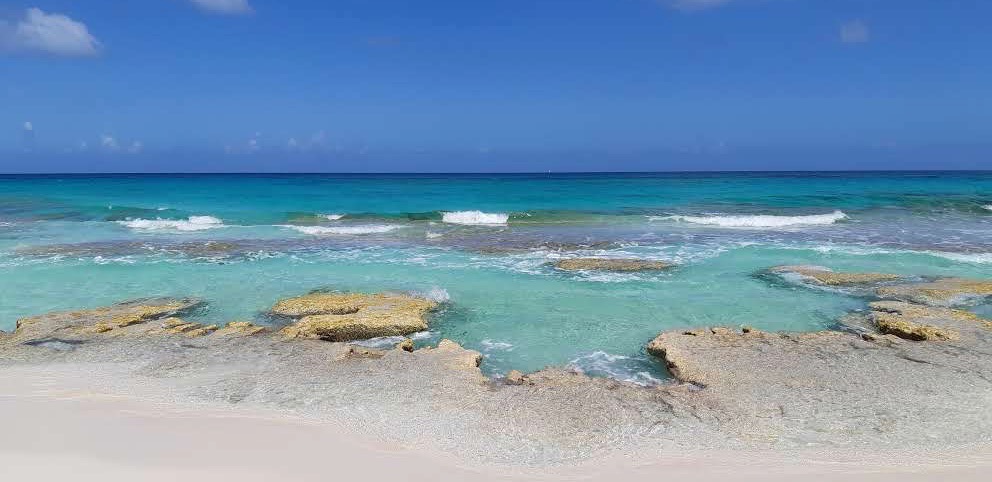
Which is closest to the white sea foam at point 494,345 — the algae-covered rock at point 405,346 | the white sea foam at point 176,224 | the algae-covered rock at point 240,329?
the algae-covered rock at point 405,346

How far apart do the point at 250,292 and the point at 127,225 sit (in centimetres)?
1717

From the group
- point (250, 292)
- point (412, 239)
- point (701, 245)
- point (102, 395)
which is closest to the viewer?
point (102, 395)

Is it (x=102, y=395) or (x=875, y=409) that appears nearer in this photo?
(x=875, y=409)

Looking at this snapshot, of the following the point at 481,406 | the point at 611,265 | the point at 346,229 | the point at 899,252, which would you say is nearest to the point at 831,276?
the point at 611,265

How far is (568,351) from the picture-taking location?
8.38 metres

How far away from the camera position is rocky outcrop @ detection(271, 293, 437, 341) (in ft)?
29.1

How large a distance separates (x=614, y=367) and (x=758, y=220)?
21584 millimetres

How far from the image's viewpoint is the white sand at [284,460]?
4746mm

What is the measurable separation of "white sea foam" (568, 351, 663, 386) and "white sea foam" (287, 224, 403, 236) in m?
16.0

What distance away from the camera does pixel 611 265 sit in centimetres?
1423

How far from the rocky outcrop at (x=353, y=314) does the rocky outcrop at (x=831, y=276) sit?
8035mm

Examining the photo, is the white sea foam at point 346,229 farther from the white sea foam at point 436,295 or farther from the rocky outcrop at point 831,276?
the rocky outcrop at point 831,276

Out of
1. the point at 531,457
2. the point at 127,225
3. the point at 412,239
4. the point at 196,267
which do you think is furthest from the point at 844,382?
the point at 127,225

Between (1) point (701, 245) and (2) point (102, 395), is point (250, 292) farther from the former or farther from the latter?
(1) point (701, 245)
